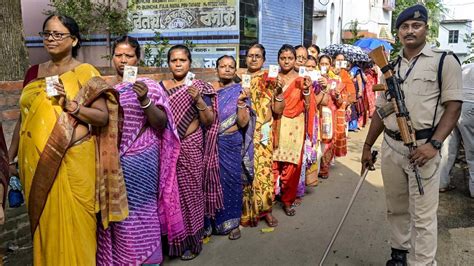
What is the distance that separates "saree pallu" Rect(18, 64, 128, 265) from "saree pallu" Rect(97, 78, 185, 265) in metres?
0.28

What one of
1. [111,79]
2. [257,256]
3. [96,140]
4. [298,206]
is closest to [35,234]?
[96,140]

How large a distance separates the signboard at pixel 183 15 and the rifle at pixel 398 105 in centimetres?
473

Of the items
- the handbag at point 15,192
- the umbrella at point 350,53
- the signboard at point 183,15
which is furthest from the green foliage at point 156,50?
the handbag at point 15,192

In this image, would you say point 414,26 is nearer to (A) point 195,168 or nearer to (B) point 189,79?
(B) point 189,79

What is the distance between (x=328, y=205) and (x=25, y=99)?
11.3 ft

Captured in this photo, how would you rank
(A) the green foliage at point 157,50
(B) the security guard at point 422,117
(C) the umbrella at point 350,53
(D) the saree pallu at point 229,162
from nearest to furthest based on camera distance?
(B) the security guard at point 422,117
(D) the saree pallu at point 229,162
(A) the green foliage at point 157,50
(C) the umbrella at point 350,53

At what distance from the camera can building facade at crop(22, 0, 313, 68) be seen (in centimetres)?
740

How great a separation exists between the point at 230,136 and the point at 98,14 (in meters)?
5.84

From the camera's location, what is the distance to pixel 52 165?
237cm

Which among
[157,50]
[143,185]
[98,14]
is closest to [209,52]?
[157,50]

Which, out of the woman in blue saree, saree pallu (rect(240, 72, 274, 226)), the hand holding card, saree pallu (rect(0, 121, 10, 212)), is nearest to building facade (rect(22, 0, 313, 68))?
saree pallu (rect(240, 72, 274, 226))

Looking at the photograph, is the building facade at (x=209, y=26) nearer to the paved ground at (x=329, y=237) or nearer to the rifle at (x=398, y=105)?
the paved ground at (x=329, y=237)

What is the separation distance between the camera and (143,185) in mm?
2975

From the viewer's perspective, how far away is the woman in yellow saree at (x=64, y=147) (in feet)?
7.79
